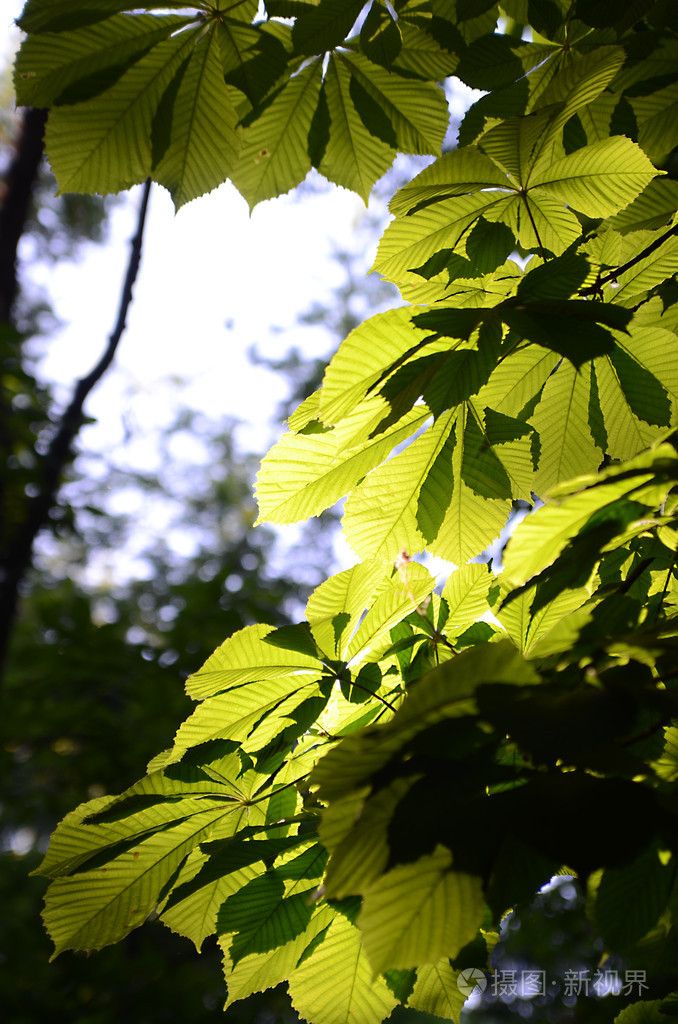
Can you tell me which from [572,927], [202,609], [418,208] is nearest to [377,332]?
[418,208]

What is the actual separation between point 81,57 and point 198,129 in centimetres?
18

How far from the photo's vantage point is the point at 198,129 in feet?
3.34

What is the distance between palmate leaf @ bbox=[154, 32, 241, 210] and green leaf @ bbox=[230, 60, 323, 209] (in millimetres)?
107

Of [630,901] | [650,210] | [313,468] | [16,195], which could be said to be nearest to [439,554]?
[313,468]

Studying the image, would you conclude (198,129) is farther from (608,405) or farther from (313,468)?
(608,405)

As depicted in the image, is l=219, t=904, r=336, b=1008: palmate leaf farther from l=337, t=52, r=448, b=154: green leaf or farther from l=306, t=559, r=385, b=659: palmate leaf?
l=337, t=52, r=448, b=154: green leaf

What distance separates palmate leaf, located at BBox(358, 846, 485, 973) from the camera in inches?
18.2

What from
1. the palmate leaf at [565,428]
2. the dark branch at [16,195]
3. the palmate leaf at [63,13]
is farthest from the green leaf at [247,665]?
the dark branch at [16,195]

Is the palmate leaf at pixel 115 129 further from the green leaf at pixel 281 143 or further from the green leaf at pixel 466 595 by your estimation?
the green leaf at pixel 466 595

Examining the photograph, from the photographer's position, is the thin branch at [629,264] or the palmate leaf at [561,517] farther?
the thin branch at [629,264]

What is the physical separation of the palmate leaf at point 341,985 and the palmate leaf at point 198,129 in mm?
1014

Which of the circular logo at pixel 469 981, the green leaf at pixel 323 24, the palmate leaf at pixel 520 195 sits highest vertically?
the green leaf at pixel 323 24

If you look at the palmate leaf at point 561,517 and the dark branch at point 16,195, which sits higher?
the dark branch at point 16,195

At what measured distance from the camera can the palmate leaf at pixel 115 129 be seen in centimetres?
96
